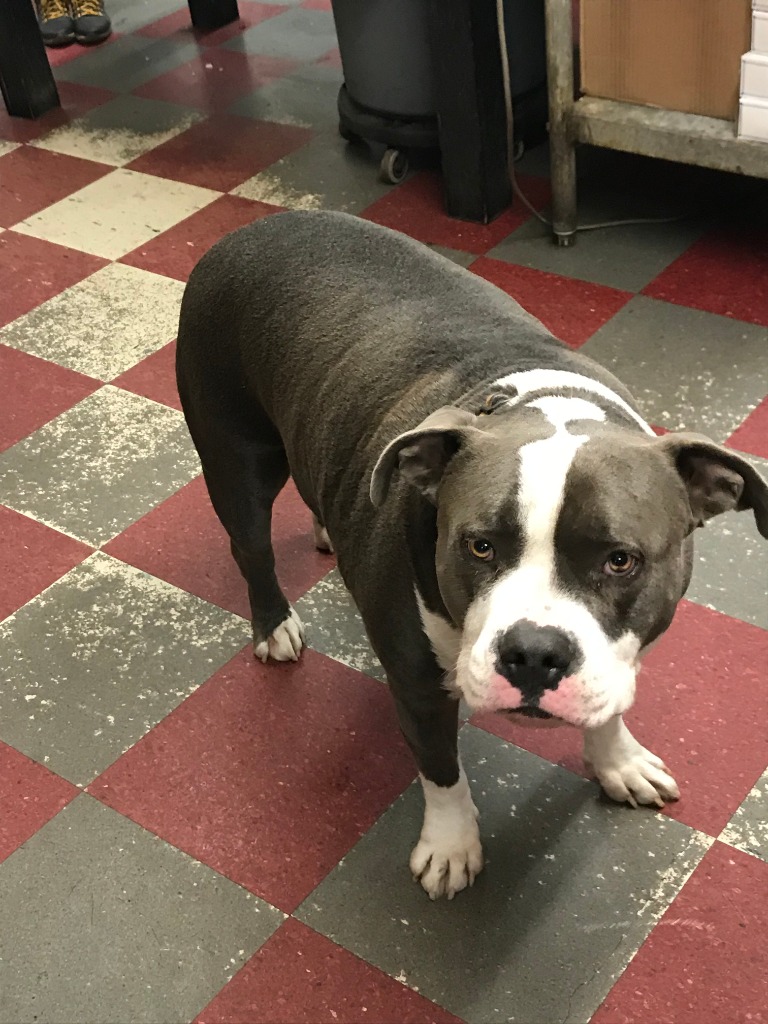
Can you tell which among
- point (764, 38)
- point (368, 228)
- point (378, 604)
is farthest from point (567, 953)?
point (764, 38)

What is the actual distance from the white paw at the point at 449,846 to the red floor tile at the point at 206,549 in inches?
27.1

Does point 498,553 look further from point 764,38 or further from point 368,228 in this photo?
point 764,38

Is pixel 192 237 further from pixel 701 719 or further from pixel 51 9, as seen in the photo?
pixel 701 719

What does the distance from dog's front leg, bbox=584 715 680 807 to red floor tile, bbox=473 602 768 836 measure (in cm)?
4

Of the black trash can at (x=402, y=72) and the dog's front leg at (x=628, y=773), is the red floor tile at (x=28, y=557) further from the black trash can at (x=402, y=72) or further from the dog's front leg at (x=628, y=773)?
the black trash can at (x=402, y=72)

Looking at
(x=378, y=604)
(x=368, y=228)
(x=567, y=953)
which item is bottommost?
(x=567, y=953)

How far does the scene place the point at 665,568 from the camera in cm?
137

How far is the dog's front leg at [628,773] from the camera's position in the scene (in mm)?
1845

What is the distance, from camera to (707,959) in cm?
166

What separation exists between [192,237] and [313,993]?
244cm

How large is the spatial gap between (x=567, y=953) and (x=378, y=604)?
1.91 ft

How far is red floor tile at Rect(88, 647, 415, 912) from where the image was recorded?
6.20ft

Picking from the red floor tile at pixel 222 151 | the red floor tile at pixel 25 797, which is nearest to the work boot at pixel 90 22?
the red floor tile at pixel 222 151

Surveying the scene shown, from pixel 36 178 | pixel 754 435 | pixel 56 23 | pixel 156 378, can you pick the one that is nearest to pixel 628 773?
pixel 754 435
